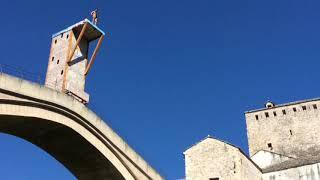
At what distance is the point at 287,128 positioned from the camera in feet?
141

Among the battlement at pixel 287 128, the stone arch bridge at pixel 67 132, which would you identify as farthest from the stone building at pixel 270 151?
the stone arch bridge at pixel 67 132

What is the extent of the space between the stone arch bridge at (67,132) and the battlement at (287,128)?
21.8m

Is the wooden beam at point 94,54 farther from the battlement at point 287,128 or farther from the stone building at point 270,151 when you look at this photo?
the battlement at point 287,128

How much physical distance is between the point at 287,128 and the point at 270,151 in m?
4.29

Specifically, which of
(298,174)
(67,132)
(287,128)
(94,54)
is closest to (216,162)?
(298,174)

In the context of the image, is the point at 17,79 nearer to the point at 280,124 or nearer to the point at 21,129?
the point at 21,129

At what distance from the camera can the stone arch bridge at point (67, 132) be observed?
55.2 feet

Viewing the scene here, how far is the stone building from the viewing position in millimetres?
29875

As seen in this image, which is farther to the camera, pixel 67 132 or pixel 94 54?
pixel 94 54

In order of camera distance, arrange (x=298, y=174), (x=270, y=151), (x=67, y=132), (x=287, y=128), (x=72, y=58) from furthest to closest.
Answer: (x=287, y=128) < (x=270, y=151) < (x=298, y=174) < (x=72, y=58) < (x=67, y=132)

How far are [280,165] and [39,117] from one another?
21267 mm

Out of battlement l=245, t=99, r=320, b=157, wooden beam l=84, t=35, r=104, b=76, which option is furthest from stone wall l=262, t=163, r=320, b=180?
wooden beam l=84, t=35, r=104, b=76

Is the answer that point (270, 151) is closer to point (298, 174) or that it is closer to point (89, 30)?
point (298, 174)

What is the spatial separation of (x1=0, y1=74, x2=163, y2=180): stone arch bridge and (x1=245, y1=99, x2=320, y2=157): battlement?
21754 millimetres
